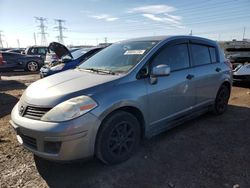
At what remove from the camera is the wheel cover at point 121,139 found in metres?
3.00

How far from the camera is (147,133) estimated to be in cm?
343

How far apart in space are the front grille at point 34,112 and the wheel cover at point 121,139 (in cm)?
86

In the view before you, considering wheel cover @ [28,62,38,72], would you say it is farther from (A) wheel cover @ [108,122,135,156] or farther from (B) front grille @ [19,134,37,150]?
(A) wheel cover @ [108,122,135,156]

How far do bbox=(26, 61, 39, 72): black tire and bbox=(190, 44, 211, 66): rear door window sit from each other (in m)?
13.0

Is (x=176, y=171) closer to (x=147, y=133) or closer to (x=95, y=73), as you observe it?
(x=147, y=133)

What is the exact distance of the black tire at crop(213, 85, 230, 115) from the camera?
4.98m

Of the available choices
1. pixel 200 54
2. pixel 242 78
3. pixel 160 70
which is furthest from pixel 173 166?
pixel 242 78

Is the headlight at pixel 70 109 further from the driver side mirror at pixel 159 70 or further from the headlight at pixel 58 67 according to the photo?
the headlight at pixel 58 67

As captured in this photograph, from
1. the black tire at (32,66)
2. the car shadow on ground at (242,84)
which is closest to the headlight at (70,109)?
the car shadow on ground at (242,84)

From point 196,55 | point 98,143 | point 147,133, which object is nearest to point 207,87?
point 196,55

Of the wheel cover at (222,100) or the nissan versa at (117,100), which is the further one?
the wheel cover at (222,100)

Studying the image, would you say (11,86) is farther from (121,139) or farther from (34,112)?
(121,139)

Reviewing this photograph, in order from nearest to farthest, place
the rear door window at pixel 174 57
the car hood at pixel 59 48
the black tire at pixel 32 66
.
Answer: the rear door window at pixel 174 57 → the car hood at pixel 59 48 → the black tire at pixel 32 66

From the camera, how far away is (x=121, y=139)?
3.10 m
